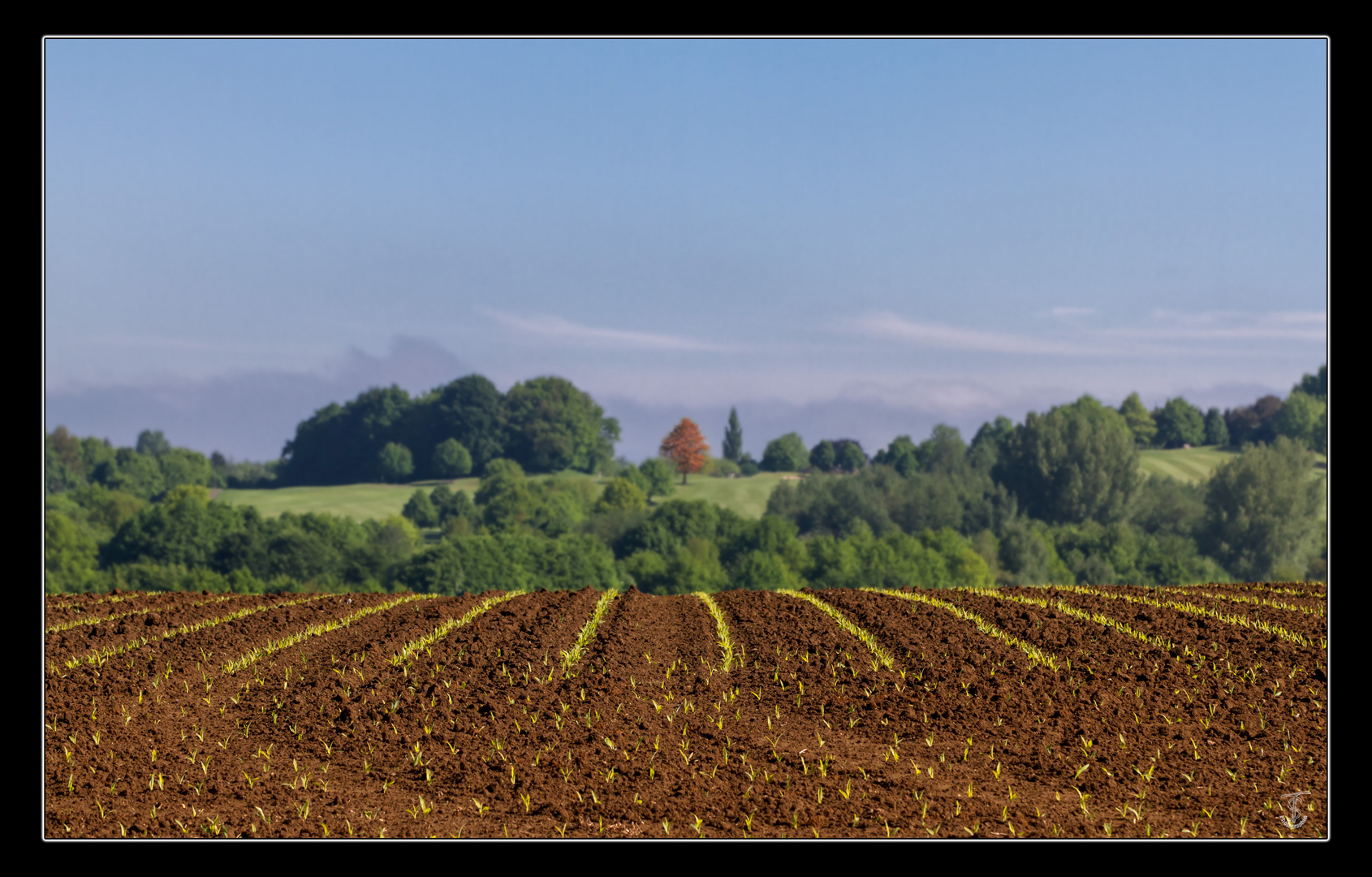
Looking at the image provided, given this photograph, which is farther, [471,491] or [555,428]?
[555,428]

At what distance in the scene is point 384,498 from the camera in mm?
88750

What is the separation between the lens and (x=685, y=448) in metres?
110

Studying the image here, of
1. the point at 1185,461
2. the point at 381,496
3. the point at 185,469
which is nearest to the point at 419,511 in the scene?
the point at 381,496

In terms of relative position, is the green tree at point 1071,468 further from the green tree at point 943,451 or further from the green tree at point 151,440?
the green tree at point 151,440

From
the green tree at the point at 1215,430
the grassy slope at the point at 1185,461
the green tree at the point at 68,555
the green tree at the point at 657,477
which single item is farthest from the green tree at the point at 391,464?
the green tree at the point at 1215,430

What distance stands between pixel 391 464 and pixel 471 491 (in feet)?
29.2

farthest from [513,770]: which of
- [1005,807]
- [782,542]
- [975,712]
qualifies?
[782,542]

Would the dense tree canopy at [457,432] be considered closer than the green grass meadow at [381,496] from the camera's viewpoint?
No

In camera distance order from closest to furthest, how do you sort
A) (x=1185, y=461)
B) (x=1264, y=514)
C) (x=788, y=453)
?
(x=1264, y=514) < (x=1185, y=461) < (x=788, y=453)

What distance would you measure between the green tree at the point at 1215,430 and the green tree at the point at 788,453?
131 feet

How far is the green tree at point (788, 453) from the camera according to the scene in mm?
107562

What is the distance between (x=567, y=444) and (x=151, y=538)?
4862 centimetres

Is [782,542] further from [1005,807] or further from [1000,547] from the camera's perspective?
[1005,807]

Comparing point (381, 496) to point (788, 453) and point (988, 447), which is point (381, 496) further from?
point (988, 447)
